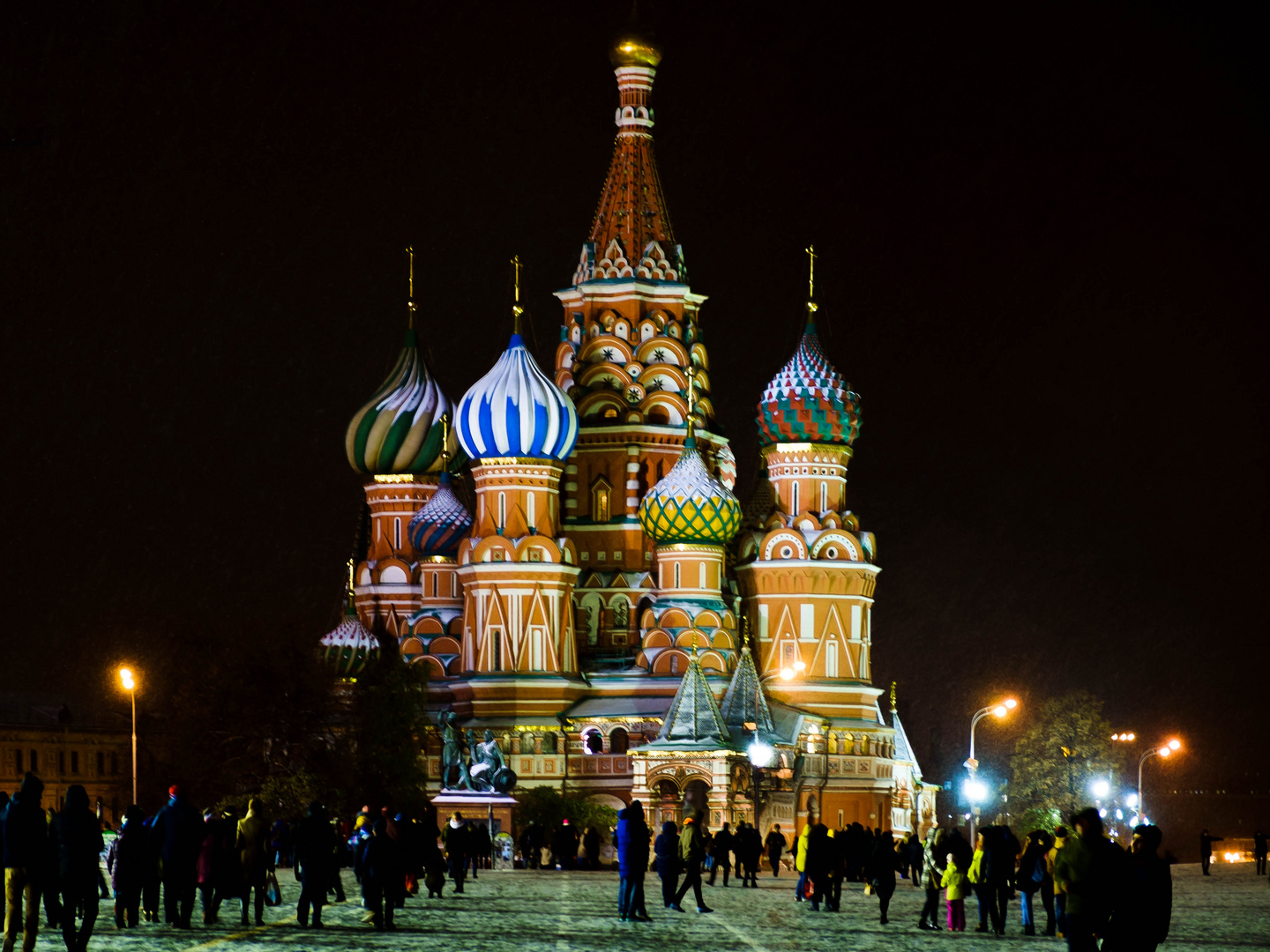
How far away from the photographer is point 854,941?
19844mm

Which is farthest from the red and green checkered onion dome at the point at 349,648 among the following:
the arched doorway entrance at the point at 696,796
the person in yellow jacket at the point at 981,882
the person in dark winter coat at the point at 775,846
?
the person in yellow jacket at the point at 981,882

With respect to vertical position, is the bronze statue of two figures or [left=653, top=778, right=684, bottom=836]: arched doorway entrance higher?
the bronze statue of two figures

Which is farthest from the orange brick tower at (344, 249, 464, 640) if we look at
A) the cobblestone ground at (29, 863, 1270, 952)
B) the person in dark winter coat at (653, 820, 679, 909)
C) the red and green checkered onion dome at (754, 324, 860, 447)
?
the person in dark winter coat at (653, 820, 679, 909)

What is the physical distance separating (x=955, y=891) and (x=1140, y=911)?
7.81 m

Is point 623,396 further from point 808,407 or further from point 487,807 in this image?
point 487,807

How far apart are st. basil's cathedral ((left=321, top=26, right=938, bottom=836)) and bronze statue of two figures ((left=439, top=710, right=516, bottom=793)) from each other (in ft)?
9.85

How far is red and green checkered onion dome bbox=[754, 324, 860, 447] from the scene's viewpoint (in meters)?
58.7

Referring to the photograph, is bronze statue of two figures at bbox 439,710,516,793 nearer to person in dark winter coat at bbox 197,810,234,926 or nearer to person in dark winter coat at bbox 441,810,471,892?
person in dark winter coat at bbox 441,810,471,892

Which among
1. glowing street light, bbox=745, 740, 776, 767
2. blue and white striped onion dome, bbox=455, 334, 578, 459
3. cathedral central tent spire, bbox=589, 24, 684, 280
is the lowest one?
glowing street light, bbox=745, 740, 776, 767

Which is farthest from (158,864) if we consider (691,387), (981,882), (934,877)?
(691,387)

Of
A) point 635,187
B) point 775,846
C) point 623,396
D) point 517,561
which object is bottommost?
point 775,846

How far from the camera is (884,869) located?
24797 millimetres

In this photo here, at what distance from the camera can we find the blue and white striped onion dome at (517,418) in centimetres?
5644

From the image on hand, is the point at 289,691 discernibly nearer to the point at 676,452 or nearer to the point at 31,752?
the point at 676,452
